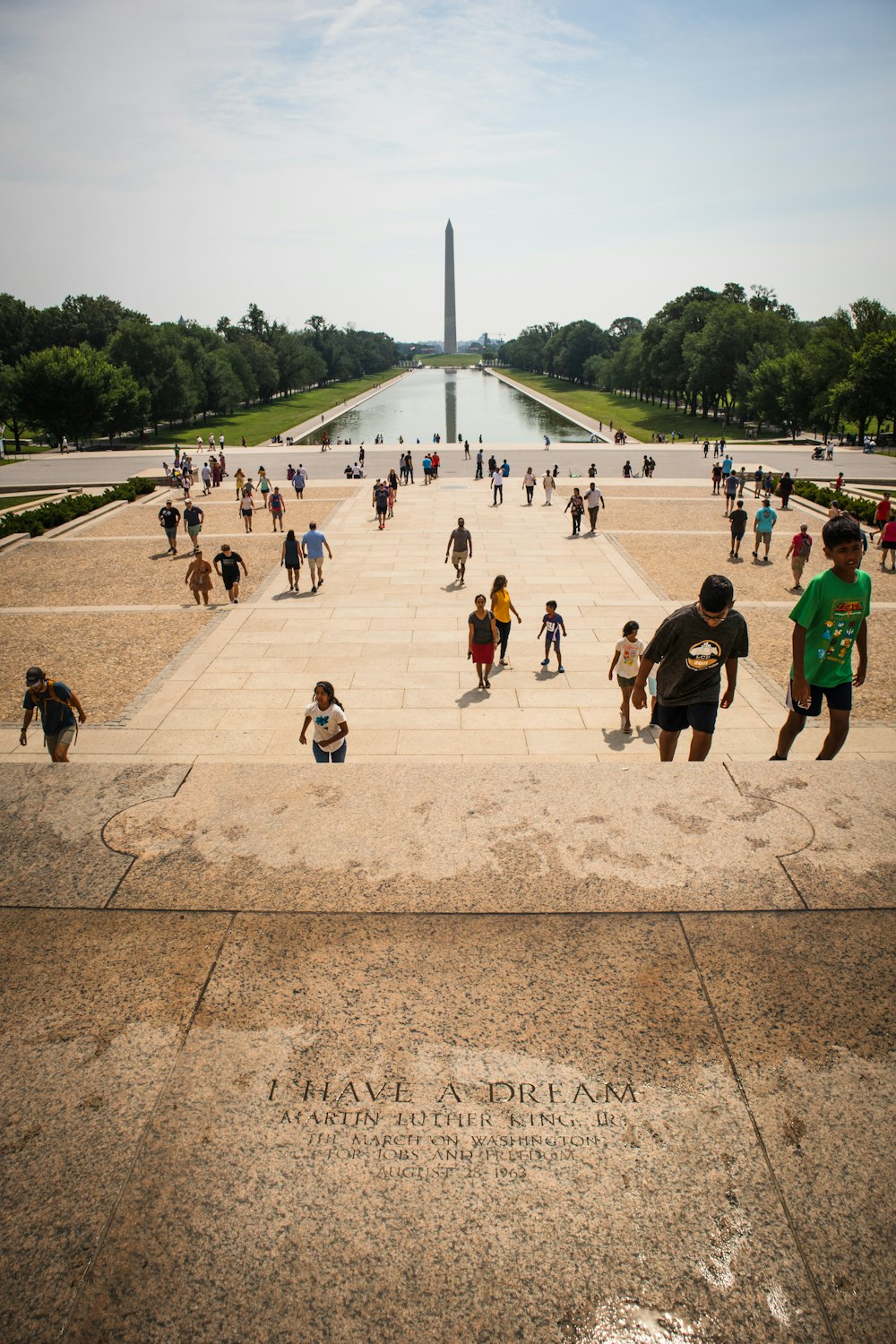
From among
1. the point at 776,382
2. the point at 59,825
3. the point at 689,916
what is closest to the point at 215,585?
the point at 59,825

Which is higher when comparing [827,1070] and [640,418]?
[640,418]

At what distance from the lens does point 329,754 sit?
24.2 ft

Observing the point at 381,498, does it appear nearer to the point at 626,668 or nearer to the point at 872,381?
the point at 626,668

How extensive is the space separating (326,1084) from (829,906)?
7.62ft

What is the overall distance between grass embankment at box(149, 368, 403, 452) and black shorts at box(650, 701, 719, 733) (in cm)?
4982

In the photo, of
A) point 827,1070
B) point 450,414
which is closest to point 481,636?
point 827,1070

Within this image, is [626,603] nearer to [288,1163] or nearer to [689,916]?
[689,916]

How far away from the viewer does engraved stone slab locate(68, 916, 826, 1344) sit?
6.94 feet

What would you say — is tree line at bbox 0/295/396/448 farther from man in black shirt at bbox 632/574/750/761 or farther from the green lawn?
man in black shirt at bbox 632/574/750/761

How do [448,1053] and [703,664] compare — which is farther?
[703,664]

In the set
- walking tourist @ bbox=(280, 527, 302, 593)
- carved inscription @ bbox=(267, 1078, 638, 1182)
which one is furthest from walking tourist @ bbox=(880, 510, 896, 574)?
carved inscription @ bbox=(267, 1078, 638, 1182)

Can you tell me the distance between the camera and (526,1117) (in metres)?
2.61

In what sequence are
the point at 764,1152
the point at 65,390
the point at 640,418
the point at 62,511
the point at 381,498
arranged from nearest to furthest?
the point at 764,1152 < the point at 381,498 < the point at 62,511 < the point at 65,390 < the point at 640,418

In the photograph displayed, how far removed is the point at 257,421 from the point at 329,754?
241ft
